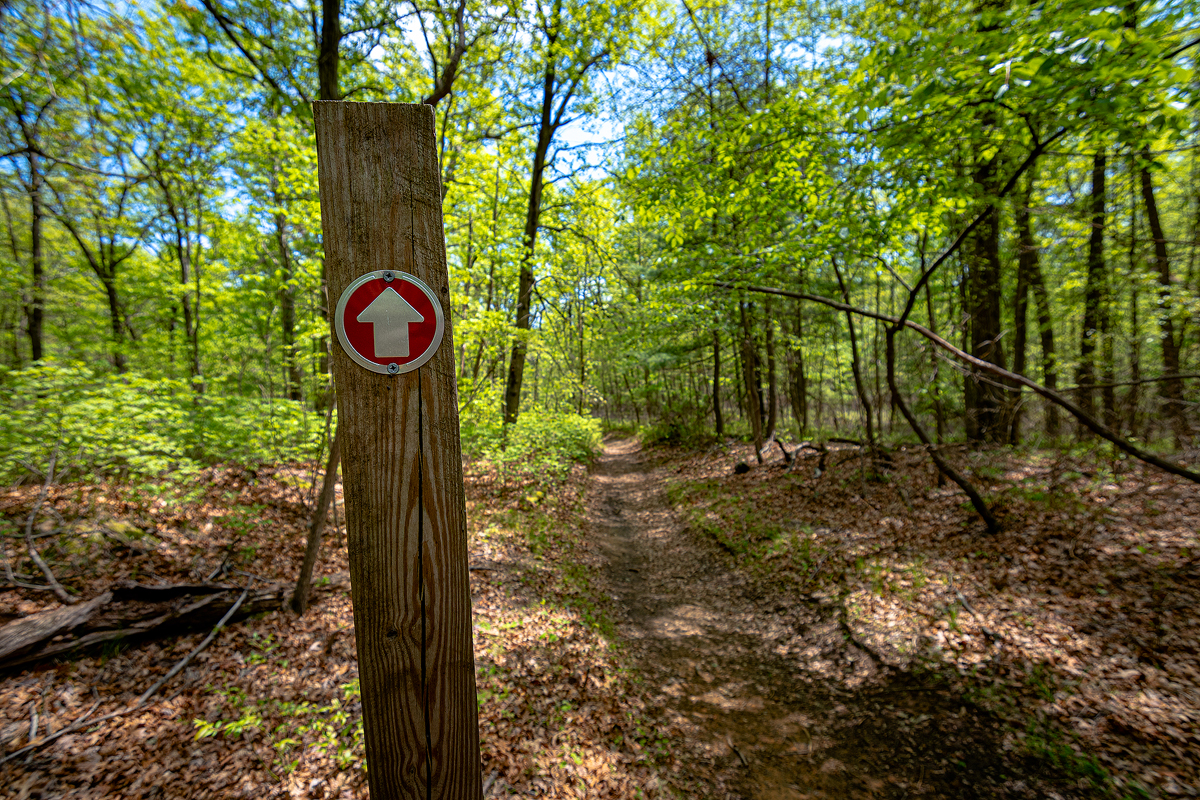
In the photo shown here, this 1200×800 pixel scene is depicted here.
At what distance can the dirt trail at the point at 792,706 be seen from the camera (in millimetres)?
3158

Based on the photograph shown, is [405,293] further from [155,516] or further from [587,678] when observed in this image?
[155,516]

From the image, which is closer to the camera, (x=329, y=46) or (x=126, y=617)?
(x=126, y=617)

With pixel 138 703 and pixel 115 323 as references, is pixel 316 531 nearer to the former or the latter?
pixel 138 703

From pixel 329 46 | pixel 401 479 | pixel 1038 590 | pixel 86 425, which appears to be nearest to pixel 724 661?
pixel 1038 590

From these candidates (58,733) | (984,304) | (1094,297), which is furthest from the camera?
(984,304)

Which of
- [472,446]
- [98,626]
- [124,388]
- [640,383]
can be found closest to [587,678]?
[98,626]

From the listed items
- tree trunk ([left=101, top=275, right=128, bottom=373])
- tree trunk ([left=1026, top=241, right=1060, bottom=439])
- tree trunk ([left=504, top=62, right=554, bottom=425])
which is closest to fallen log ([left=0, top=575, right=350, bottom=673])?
tree trunk ([left=504, top=62, right=554, bottom=425])

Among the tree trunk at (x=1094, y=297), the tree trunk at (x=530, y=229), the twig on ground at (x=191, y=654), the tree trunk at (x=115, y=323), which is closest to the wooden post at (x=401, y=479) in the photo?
the twig on ground at (x=191, y=654)

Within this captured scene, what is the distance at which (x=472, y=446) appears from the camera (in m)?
8.92

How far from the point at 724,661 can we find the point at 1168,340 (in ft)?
26.5

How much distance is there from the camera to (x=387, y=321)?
1162 mm

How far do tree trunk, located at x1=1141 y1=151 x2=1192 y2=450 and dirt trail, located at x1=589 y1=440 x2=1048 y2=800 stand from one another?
4.63 metres

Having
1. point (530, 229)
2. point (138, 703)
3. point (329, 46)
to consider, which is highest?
point (530, 229)

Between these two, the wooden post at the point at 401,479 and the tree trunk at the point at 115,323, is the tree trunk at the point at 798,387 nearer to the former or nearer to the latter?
the wooden post at the point at 401,479
